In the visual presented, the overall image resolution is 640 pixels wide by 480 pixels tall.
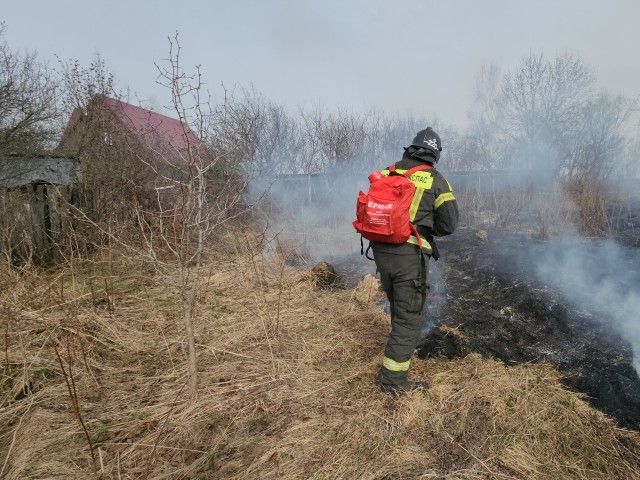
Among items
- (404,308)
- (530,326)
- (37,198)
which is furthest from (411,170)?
(37,198)

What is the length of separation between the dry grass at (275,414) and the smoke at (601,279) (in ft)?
5.28

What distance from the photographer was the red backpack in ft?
8.36

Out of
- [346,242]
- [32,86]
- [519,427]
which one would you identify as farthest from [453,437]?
[32,86]

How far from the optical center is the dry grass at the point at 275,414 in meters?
2.02

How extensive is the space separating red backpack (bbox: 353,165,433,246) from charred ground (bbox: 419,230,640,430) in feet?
5.02

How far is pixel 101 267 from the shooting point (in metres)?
5.77

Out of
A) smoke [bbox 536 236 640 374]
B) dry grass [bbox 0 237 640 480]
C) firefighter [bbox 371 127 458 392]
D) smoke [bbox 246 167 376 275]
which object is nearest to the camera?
dry grass [bbox 0 237 640 480]

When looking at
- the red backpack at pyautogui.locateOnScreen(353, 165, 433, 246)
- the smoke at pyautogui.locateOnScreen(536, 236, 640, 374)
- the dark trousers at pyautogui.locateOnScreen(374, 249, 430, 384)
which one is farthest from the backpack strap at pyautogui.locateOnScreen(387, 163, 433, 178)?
the smoke at pyautogui.locateOnScreen(536, 236, 640, 374)

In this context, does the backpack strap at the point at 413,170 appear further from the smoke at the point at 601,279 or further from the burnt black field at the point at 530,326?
the smoke at the point at 601,279

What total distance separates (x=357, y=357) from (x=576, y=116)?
42.2 ft

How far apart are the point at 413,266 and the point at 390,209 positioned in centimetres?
49

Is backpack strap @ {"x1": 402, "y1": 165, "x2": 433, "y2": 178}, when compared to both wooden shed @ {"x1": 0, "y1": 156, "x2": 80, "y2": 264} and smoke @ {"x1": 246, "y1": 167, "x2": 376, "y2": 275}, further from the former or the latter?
wooden shed @ {"x1": 0, "y1": 156, "x2": 80, "y2": 264}

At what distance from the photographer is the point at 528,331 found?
396 centimetres

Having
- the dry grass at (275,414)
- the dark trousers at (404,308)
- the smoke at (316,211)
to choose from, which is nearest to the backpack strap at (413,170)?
the dark trousers at (404,308)
